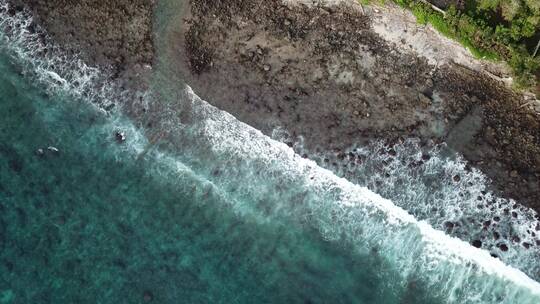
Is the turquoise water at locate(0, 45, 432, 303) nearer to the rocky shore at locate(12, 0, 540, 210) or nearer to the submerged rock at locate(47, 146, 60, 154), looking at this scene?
the submerged rock at locate(47, 146, 60, 154)

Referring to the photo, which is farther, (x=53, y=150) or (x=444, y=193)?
(x=53, y=150)

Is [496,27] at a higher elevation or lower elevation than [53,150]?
higher

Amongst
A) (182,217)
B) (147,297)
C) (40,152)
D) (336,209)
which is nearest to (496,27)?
(336,209)

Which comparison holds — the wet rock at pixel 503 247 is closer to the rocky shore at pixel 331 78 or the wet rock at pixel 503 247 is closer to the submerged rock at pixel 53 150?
the rocky shore at pixel 331 78

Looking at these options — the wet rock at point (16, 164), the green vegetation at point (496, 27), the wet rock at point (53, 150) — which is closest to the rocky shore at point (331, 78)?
the green vegetation at point (496, 27)

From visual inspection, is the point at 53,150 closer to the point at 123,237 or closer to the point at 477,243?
the point at 123,237

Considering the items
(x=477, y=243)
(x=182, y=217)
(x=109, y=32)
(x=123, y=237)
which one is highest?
(x=109, y=32)

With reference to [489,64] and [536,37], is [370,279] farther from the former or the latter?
[536,37]
